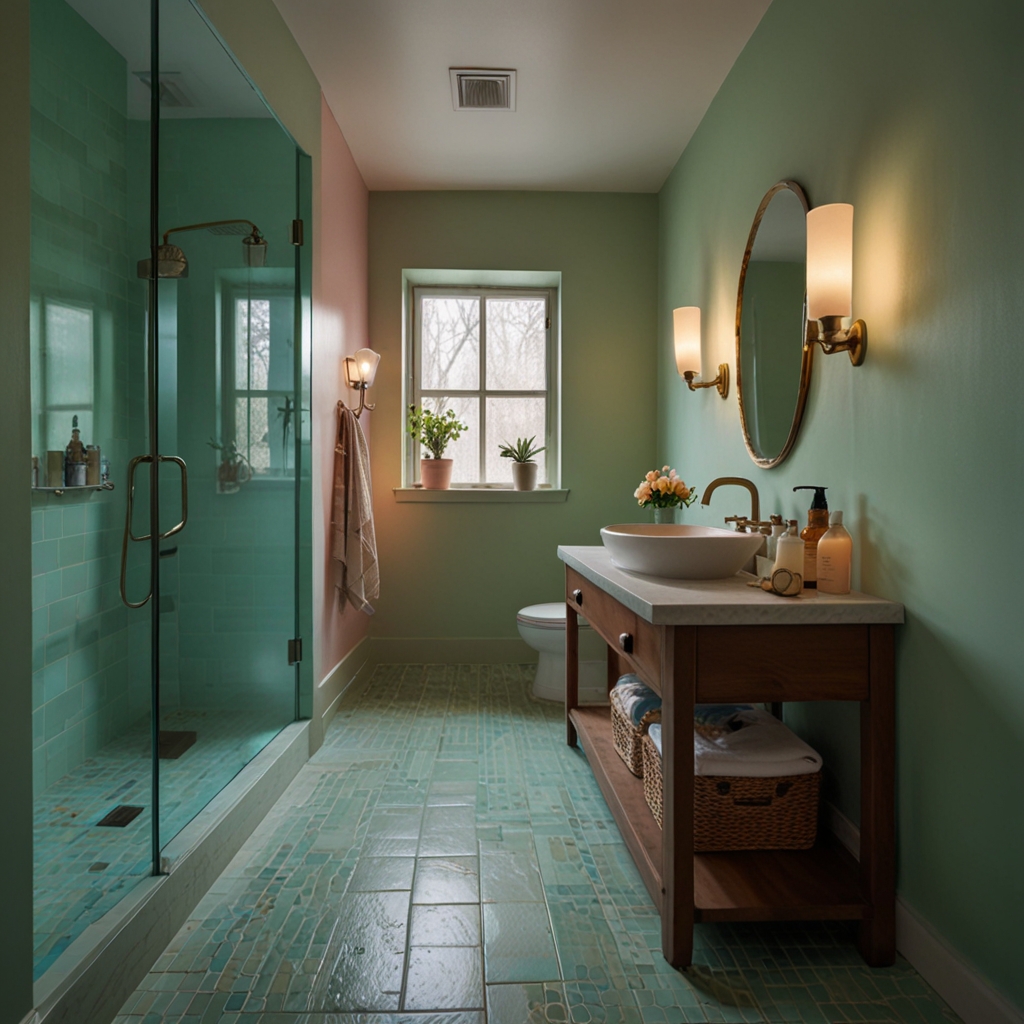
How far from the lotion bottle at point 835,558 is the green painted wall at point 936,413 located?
76 mm

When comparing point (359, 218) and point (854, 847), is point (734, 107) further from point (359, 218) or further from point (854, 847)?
point (854, 847)

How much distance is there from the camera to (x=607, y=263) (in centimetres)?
396

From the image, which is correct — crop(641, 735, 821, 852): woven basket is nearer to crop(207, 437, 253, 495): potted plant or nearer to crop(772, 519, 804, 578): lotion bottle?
crop(772, 519, 804, 578): lotion bottle

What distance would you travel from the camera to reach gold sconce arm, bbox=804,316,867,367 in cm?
174

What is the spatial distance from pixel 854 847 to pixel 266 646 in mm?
1795

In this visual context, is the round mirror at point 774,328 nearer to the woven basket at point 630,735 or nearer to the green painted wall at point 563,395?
the woven basket at point 630,735

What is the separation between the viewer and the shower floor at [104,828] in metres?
1.35

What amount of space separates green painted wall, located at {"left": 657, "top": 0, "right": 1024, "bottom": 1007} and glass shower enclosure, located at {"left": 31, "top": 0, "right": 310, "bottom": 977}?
163 centimetres

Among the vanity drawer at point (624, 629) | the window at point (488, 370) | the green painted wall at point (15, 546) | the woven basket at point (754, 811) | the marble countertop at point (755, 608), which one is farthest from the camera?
the window at point (488, 370)

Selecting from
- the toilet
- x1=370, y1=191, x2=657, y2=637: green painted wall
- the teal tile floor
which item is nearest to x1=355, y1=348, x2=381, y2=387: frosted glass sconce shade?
x1=370, y1=191, x2=657, y2=637: green painted wall

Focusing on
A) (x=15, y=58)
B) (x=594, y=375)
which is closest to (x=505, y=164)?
(x=594, y=375)

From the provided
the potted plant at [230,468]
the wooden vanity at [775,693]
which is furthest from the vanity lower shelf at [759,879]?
the potted plant at [230,468]

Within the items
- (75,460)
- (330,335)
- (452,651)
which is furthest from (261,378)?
(452,651)

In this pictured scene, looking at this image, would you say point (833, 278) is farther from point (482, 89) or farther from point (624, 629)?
point (482, 89)
